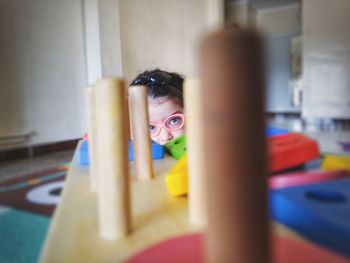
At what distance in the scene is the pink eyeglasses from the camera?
0.96m

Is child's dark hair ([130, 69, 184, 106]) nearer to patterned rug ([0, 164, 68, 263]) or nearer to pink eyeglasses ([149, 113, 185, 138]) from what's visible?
pink eyeglasses ([149, 113, 185, 138])

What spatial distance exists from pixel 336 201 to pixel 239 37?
182 millimetres

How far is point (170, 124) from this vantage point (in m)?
1.00

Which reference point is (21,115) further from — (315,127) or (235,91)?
(315,127)

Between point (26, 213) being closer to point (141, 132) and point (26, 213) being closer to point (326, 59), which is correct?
point (141, 132)

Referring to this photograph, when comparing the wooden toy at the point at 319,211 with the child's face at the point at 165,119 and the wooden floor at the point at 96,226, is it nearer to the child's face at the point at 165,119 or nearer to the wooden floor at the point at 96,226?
the wooden floor at the point at 96,226

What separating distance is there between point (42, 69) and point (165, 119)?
1270 mm

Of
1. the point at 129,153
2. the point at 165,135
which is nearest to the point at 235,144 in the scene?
the point at 129,153

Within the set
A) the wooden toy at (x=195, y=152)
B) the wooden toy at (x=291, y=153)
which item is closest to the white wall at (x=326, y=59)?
the wooden toy at (x=291, y=153)

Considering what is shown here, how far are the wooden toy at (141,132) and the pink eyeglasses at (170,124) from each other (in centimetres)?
56

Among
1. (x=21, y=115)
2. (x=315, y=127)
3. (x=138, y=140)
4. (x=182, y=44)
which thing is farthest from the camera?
(x=315, y=127)

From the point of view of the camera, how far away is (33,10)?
1.87m

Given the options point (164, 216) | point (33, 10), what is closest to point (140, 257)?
point (164, 216)

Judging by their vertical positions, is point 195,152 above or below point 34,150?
above
